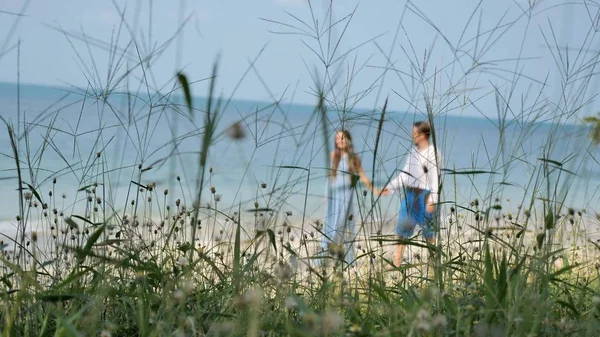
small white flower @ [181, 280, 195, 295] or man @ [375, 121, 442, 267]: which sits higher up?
man @ [375, 121, 442, 267]

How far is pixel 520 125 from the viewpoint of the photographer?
196cm

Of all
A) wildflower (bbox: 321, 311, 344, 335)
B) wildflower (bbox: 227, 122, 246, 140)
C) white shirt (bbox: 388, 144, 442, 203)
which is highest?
wildflower (bbox: 227, 122, 246, 140)

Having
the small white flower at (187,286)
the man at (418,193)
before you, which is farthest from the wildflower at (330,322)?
the man at (418,193)

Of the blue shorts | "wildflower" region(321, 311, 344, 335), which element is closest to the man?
the blue shorts

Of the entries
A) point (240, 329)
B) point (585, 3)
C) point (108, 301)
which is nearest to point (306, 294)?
point (108, 301)

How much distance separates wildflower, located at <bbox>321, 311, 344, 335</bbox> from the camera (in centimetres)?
104

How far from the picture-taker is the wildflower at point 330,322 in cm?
104

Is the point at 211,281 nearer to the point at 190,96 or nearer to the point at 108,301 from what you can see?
the point at 108,301

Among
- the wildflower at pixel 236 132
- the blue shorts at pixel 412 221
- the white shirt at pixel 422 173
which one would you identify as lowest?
the blue shorts at pixel 412 221

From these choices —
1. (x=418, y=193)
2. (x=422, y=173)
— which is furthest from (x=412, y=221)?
(x=422, y=173)

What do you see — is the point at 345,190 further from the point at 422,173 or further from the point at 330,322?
the point at 422,173

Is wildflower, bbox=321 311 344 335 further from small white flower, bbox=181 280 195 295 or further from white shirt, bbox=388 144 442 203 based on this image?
white shirt, bbox=388 144 442 203

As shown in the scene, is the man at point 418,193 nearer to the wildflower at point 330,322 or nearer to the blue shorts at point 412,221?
the blue shorts at point 412,221

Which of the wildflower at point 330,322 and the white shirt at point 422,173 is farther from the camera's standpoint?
the white shirt at point 422,173
